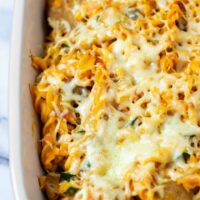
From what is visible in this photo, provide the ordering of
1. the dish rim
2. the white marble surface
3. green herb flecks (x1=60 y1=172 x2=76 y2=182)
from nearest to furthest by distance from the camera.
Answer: the dish rim → green herb flecks (x1=60 y1=172 x2=76 y2=182) → the white marble surface

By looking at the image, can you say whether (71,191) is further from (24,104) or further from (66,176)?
(24,104)

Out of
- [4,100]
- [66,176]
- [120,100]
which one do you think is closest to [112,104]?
[120,100]

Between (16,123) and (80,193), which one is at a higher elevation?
(16,123)

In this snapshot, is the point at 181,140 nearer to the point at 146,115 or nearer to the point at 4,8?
the point at 146,115

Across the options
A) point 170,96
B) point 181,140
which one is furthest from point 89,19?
point 181,140

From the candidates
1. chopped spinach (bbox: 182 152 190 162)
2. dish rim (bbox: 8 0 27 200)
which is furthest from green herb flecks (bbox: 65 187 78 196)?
chopped spinach (bbox: 182 152 190 162)

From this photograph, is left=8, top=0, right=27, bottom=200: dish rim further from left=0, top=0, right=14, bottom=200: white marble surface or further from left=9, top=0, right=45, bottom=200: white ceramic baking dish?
left=0, top=0, right=14, bottom=200: white marble surface
